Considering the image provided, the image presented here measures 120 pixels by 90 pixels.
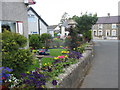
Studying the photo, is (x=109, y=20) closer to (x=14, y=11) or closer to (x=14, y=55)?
(x=14, y=11)

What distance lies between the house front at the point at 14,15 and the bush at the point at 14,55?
12.7 ft

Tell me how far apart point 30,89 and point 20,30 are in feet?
20.9

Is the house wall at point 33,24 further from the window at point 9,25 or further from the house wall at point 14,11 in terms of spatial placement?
the window at point 9,25

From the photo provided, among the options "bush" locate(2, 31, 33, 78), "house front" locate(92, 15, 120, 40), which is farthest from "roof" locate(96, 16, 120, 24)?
"bush" locate(2, 31, 33, 78)

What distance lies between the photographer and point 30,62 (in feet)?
15.5

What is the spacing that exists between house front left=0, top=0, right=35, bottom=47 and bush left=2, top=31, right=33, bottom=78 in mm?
3876

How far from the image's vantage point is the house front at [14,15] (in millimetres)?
7929

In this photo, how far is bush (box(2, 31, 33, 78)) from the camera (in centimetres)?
426

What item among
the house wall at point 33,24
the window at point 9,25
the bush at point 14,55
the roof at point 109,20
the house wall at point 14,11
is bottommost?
the bush at point 14,55

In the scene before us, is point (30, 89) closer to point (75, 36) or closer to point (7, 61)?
point (7, 61)

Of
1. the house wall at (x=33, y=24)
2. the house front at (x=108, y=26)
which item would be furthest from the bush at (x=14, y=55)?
the house front at (x=108, y=26)

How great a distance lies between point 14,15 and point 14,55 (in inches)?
191

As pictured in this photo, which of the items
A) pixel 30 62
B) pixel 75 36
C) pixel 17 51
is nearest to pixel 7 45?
pixel 17 51

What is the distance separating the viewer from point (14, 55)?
4.30 m
